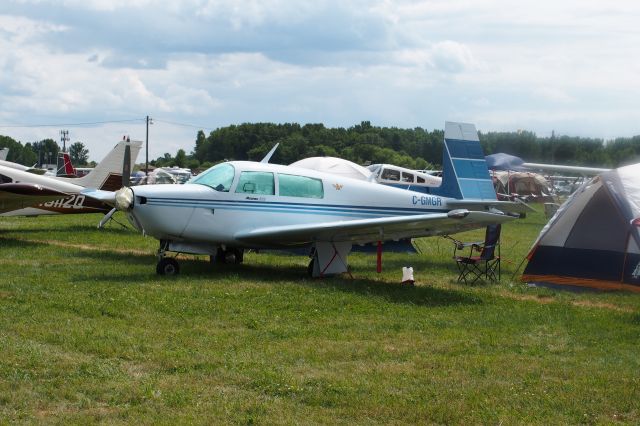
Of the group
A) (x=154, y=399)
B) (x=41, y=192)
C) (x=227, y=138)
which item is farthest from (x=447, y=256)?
(x=227, y=138)

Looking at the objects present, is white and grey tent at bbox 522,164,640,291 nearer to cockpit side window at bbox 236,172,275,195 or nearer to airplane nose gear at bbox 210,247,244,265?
cockpit side window at bbox 236,172,275,195

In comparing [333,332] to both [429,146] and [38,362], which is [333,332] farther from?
[429,146]

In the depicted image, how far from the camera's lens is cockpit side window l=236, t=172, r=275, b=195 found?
13.0 meters

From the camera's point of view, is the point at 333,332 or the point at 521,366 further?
the point at 333,332

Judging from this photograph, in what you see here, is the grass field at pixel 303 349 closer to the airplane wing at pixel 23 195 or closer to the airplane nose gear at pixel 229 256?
the airplane nose gear at pixel 229 256

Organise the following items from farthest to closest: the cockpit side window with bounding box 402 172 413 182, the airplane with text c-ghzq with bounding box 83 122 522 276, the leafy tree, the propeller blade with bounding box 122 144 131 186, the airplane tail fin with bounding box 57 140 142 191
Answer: the leafy tree → the cockpit side window with bounding box 402 172 413 182 → the airplane tail fin with bounding box 57 140 142 191 → the propeller blade with bounding box 122 144 131 186 → the airplane with text c-ghzq with bounding box 83 122 522 276

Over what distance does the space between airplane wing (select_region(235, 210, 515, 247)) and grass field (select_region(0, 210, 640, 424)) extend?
0.64 meters

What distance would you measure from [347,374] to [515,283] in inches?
272

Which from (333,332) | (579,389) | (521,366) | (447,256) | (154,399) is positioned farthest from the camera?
(447,256)

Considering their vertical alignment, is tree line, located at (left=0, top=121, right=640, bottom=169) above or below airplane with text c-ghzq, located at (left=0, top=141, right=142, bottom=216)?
above

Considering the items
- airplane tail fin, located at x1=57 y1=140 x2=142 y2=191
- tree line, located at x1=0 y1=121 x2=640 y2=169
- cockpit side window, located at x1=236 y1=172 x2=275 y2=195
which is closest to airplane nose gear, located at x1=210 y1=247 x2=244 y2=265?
cockpit side window, located at x1=236 y1=172 x2=275 y2=195

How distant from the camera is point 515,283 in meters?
13.2

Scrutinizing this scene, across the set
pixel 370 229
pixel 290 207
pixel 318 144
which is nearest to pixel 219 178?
pixel 290 207

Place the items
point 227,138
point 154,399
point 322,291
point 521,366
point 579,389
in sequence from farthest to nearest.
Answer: point 227,138, point 322,291, point 521,366, point 579,389, point 154,399
